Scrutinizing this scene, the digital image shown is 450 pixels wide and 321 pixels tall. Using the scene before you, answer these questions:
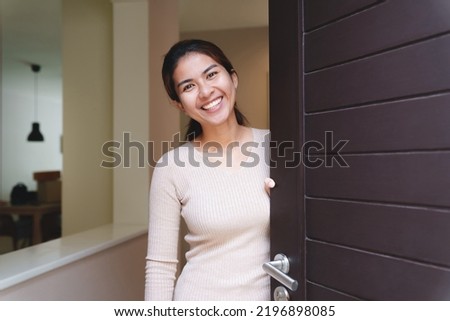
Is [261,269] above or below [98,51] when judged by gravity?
below

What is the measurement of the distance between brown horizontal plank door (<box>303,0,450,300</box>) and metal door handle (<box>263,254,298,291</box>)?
39 mm

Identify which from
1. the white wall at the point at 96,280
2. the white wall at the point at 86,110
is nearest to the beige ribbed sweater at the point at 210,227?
the white wall at the point at 96,280

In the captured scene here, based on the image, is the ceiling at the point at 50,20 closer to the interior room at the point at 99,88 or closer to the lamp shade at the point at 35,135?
the interior room at the point at 99,88

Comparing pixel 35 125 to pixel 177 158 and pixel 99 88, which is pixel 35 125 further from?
pixel 177 158

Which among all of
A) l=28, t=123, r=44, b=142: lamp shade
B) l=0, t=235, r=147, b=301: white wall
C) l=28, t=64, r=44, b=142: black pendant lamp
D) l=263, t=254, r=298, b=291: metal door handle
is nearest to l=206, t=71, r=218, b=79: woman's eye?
l=263, t=254, r=298, b=291: metal door handle

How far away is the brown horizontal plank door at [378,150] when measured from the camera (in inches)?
22.4

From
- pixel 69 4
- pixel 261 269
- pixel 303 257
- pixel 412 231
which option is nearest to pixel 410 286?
pixel 412 231

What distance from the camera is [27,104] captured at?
724 cm

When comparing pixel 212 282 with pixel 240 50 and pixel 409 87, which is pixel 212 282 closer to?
pixel 409 87

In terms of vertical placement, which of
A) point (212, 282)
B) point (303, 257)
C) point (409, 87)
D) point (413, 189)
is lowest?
point (212, 282)

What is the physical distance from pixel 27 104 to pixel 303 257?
24.9 ft

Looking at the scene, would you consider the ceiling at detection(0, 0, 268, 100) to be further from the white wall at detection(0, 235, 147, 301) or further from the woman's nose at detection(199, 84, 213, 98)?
the woman's nose at detection(199, 84, 213, 98)

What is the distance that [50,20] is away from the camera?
354 cm

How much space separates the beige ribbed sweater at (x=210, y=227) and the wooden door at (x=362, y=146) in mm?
88
